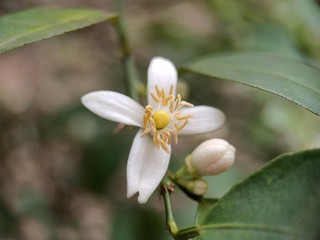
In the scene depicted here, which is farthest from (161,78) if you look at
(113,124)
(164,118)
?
(113,124)

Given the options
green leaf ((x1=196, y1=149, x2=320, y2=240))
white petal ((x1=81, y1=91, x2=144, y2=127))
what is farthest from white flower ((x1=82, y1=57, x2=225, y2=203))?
green leaf ((x1=196, y1=149, x2=320, y2=240))

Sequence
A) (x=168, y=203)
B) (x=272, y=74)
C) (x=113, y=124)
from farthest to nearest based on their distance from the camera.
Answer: (x=113, y=124) → (x=272, y=74) → (x=168, y=203)

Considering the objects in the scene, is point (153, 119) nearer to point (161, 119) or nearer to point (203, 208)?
point (161, 119)

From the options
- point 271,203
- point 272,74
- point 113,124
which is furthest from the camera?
point 113,124

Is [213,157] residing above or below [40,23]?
below

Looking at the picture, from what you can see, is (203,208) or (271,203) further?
(203,208)

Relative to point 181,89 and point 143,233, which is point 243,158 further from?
point 181,89
